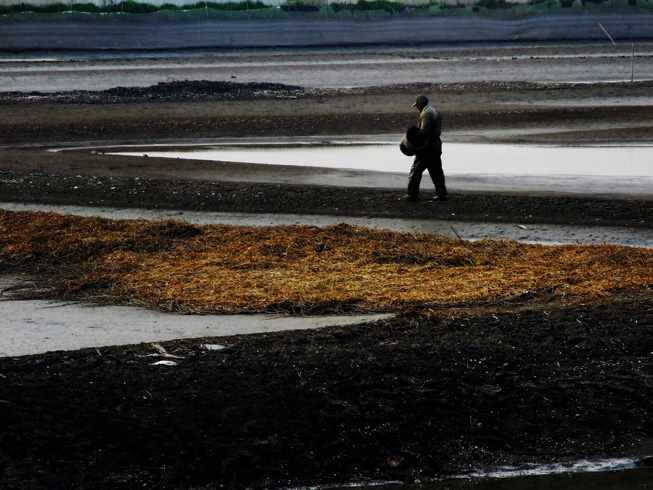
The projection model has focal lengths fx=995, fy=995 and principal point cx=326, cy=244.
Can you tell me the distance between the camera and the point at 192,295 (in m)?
10.5

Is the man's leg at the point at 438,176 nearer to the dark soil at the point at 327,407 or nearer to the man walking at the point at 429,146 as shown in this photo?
the man walking at the point at 429,146

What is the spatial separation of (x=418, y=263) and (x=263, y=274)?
1.82 metres

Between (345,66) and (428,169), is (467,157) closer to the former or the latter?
(428,169)

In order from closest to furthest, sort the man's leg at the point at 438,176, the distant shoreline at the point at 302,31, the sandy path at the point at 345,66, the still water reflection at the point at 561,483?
the still water reflection at the point at 561,483, the man's leg at the point at 438,176, the sandy path at the point at 345,66, the distant shoreline at the point at 302,31

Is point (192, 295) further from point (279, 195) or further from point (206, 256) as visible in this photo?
point (279, 195)

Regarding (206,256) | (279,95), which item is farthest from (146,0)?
(206,256)

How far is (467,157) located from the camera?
20375mm

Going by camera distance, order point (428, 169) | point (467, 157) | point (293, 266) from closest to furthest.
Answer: point (293, 266) < point (428, 169) < point (467, 157)

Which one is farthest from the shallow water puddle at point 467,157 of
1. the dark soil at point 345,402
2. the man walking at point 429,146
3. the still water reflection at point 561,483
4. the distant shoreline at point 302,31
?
the distant shoreline at point 302,31

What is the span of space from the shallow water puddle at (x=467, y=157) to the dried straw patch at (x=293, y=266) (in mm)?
6153

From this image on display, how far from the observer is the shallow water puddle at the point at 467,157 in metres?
18.6

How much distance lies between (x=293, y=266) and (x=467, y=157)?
9640 mm

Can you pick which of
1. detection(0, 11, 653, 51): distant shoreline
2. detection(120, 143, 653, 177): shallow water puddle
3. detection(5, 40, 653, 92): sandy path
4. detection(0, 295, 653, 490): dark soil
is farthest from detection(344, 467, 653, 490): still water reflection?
detection(0, 11, 653, 51): distant shoreline

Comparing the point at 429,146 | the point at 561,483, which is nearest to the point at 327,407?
the point at 561,483
